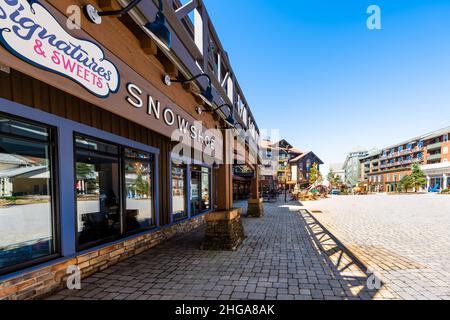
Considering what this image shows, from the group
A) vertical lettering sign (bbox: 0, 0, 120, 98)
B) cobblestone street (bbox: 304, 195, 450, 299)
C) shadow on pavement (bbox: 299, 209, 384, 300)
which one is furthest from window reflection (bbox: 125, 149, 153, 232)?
cobblestone street (bbox: 304, 195, 450, 299)

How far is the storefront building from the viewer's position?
2.18 meters

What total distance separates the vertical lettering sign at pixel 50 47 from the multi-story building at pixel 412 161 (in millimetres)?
57493

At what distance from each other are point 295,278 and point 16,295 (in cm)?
422

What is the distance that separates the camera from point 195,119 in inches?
196

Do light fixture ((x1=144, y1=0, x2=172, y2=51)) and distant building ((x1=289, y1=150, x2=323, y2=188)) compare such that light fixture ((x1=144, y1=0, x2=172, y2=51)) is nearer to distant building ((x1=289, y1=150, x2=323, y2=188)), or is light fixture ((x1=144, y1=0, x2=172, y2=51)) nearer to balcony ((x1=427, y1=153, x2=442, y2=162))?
distant building ((x1=289, y1=150, x2=323, y2=188))

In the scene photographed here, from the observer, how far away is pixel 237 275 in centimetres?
439

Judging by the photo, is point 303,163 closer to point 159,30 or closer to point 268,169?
point 268,169

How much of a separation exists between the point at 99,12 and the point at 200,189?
8.26m

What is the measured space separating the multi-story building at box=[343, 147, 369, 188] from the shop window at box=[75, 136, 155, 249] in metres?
93.8

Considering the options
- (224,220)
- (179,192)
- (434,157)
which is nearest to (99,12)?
(224,220)

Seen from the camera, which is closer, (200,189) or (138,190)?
(138,190)

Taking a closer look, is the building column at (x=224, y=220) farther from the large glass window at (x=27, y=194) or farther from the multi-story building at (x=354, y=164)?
the multi-story building at (x=354, y=164)

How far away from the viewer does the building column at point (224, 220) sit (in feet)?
20.1

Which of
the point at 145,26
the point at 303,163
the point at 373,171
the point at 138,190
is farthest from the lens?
the point at 373,171
